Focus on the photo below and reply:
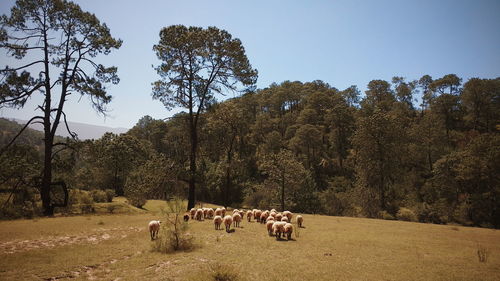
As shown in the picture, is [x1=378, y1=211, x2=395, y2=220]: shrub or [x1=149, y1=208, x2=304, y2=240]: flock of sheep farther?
[x1=378, y1=211, x2=395, y2=220]: shrub

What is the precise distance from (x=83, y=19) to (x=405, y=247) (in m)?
26.2

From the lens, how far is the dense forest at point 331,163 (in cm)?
2208

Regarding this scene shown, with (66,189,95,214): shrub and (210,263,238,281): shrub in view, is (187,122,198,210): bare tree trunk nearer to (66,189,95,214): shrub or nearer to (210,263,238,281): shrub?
(66,189,95,214): shrub

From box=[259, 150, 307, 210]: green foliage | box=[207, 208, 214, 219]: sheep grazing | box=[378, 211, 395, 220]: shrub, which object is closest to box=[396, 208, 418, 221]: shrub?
box=[378, 211, 395, 220]: shrub

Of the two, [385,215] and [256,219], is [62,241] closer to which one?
[256,219]

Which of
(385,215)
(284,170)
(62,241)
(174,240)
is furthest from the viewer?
(284,170)

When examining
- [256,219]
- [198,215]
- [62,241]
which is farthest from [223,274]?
[256,219]

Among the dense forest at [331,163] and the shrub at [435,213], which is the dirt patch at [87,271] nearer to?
the dense forest at [331,163]

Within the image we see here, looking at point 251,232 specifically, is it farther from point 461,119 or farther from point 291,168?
point 461,119

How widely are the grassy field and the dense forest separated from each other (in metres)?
8.17

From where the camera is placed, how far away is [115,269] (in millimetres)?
7855

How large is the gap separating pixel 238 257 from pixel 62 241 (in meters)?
8.05

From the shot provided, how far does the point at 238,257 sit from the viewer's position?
897cm

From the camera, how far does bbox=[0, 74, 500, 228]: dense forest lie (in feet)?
72.4
